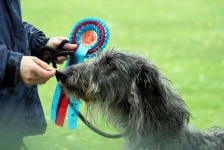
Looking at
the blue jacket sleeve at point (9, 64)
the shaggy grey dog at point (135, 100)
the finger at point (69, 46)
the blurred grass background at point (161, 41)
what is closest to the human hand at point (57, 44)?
the finger at point (69, 46)

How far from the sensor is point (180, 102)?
477cm

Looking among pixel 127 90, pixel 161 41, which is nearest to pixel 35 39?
pixel 127 90

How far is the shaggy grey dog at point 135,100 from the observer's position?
4.66 meters

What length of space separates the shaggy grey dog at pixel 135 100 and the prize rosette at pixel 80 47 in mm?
665

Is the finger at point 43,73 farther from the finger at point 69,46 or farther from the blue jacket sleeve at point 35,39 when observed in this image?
the blue jacket sleeve at point 35,39

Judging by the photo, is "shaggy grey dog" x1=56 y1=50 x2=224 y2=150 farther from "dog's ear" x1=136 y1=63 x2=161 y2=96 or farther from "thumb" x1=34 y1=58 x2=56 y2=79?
"thumb" x1=34 y1=58 x2=56 y2=79

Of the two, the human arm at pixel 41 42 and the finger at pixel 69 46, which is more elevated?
the finger at pixel 69 46

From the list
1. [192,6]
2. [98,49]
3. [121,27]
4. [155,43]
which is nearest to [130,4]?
[192,6]

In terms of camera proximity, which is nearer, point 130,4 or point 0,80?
point 0,80

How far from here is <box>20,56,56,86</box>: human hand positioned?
4574 mm

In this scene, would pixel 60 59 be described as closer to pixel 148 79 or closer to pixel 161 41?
pixel 148 79

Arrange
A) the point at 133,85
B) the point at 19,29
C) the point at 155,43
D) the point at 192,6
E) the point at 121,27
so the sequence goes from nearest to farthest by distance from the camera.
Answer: the point at 133,85
the point at 19,29
the point at 155,43
the point at 121,27
the point at 192,6

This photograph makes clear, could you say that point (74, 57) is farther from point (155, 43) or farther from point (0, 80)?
point (155, 43)

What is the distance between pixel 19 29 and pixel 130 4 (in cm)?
1964
